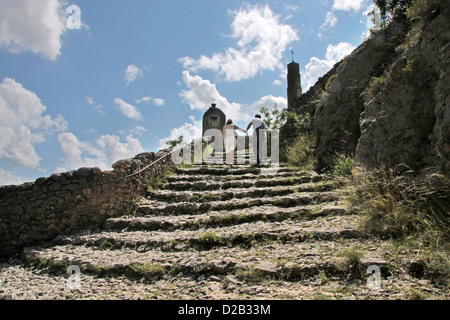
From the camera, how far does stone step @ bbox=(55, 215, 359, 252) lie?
400 centimetres

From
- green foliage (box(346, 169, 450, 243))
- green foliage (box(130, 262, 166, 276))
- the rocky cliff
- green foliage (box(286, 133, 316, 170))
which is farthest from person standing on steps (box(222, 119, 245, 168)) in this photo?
green foliage (box(130, 262, 166, 276))

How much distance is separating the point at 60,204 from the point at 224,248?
3849mm

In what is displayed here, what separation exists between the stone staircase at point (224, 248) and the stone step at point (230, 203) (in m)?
0.02

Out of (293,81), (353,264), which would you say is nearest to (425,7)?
(353,264)

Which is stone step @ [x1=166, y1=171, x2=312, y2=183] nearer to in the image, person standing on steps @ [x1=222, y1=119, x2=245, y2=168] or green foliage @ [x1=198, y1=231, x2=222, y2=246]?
person standing on steps @ [x1=222, y1=119, x2=245, y2=168]

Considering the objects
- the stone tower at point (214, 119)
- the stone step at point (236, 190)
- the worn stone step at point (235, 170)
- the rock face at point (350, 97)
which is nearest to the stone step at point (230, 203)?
the stone step at point (236, 190)

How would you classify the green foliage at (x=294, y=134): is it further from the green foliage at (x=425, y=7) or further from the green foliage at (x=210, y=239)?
the green foliage at (x=210, y=239)

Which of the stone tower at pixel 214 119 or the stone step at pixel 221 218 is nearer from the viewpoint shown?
the stone step at pixel 221 218

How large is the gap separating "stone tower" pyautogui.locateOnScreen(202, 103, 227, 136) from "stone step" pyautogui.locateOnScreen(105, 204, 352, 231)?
42.5 ft

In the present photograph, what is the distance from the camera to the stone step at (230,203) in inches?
219

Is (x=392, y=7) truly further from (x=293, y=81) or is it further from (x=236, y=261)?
(x=293, y=81)

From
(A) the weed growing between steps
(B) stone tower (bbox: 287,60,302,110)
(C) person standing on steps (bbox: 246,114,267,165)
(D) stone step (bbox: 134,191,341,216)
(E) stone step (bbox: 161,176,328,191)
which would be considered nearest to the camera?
(A) the weed growing between steps

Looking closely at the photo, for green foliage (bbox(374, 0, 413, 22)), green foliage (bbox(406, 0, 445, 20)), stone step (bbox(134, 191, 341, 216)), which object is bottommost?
stone step (bbox(134, 191, 341, 216))

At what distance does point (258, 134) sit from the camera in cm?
988
